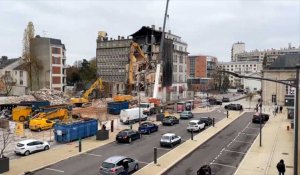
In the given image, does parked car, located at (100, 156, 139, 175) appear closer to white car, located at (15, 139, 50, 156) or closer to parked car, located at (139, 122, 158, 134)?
white car, located at (15, 139, 50, 156)

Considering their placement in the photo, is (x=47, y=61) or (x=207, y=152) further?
(x=47, y=61)

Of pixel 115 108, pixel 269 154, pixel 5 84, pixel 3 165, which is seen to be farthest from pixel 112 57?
pixel 3 165

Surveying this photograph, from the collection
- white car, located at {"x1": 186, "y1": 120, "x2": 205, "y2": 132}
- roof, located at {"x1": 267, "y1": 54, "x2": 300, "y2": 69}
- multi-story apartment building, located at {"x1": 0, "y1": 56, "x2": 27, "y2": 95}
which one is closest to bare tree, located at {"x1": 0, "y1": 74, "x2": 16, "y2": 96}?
multi-story apartment building, located at {"x1": 0, "y1": 56, "x2": 27, "y2": 95}

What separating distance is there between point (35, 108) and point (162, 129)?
20.9 meters

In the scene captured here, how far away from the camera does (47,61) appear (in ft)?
298

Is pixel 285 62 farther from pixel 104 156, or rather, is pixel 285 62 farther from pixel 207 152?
pixel 104 156

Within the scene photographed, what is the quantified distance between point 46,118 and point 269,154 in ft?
98.7

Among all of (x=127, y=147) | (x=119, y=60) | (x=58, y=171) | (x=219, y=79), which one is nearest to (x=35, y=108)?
(x=127, y=147)

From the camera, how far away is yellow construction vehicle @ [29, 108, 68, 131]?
42.8 metres

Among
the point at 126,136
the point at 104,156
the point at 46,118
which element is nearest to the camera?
the point at 104,156

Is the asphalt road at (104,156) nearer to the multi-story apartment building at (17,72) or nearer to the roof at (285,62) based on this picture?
the roof at (285,62)

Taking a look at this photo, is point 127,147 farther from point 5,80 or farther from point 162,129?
point 5,80

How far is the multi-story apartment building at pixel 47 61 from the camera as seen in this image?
9025 cm

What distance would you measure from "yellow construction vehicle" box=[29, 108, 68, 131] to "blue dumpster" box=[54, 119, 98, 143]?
6681 mm
